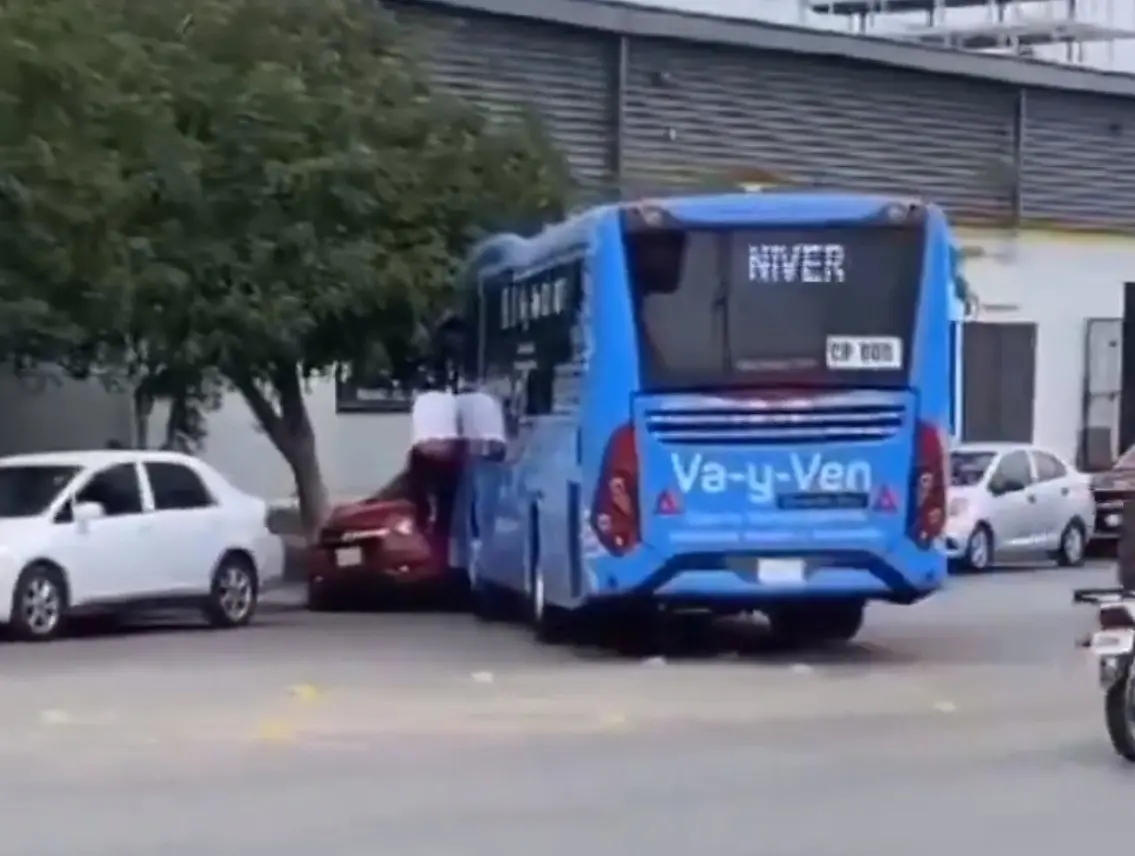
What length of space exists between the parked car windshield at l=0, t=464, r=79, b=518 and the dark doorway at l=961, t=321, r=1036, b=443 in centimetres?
2461

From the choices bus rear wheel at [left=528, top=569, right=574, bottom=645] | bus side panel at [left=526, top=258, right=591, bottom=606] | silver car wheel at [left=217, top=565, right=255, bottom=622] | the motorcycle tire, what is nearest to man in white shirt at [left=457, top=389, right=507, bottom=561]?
bus rear wheel at [left=528, top=569, right=574, bottom=645]

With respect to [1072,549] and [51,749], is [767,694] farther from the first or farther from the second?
[1072,549]

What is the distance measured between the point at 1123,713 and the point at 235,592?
12.2 m


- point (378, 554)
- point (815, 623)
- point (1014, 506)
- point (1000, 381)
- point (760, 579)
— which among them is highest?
point (1000, 381)

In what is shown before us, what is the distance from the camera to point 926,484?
2103 cm

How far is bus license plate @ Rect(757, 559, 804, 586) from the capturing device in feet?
67.9

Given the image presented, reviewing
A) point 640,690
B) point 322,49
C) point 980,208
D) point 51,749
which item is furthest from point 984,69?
point 51,749

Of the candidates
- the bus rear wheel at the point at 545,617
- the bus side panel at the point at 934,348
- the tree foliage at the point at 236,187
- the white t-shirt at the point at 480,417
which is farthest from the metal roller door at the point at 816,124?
the bus side panel at the point at 934,348

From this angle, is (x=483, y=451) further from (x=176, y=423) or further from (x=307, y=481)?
(x=176, y=423)

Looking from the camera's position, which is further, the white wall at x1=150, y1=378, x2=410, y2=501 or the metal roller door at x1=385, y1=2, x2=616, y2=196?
the metal roller door at x1=385, y1=2, x2=616, y2=196

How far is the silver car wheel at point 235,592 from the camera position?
2536cm

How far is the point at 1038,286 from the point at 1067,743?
3188 cm

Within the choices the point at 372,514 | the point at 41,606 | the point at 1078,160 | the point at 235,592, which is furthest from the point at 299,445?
the point at 1078,160

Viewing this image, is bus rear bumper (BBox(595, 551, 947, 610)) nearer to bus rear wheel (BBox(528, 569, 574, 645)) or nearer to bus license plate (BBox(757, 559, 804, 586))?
bus license plate (BBox(757, 559, 804, 586))
